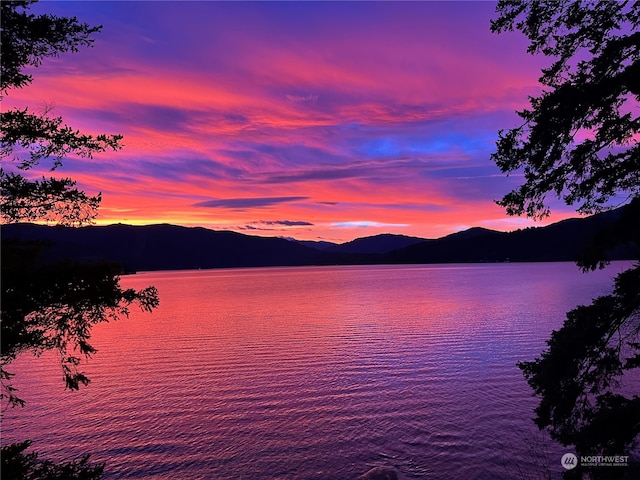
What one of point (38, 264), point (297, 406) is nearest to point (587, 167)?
point (38, 264)

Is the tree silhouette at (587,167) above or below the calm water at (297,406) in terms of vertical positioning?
above

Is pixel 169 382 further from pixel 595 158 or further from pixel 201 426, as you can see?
pixel 595 158

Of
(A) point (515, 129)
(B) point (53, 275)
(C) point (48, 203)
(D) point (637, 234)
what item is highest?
(A) point (515, 129)

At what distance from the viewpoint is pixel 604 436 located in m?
9.66

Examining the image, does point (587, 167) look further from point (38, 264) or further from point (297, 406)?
point (297, 406)

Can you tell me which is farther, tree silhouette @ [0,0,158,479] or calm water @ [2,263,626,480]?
calm water @ [2,263,626,480]

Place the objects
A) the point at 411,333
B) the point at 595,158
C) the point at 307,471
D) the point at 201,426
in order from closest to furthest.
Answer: the point at 595,158
the point at 307,471
the point at 201,426
the point at 411,333

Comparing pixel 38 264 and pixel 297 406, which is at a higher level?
pixel 38 264

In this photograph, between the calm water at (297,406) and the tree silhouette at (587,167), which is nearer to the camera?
the tree silhouette at (587,167)

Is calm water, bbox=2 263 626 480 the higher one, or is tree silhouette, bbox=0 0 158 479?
tree silhouette, bbox=0 0 158 479

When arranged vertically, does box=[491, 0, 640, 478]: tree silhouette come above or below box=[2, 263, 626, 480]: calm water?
above

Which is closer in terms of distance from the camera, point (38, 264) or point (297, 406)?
point (38, 264)

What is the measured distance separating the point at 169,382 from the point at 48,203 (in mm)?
23833

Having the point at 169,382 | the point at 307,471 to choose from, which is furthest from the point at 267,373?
the point at 307,471
